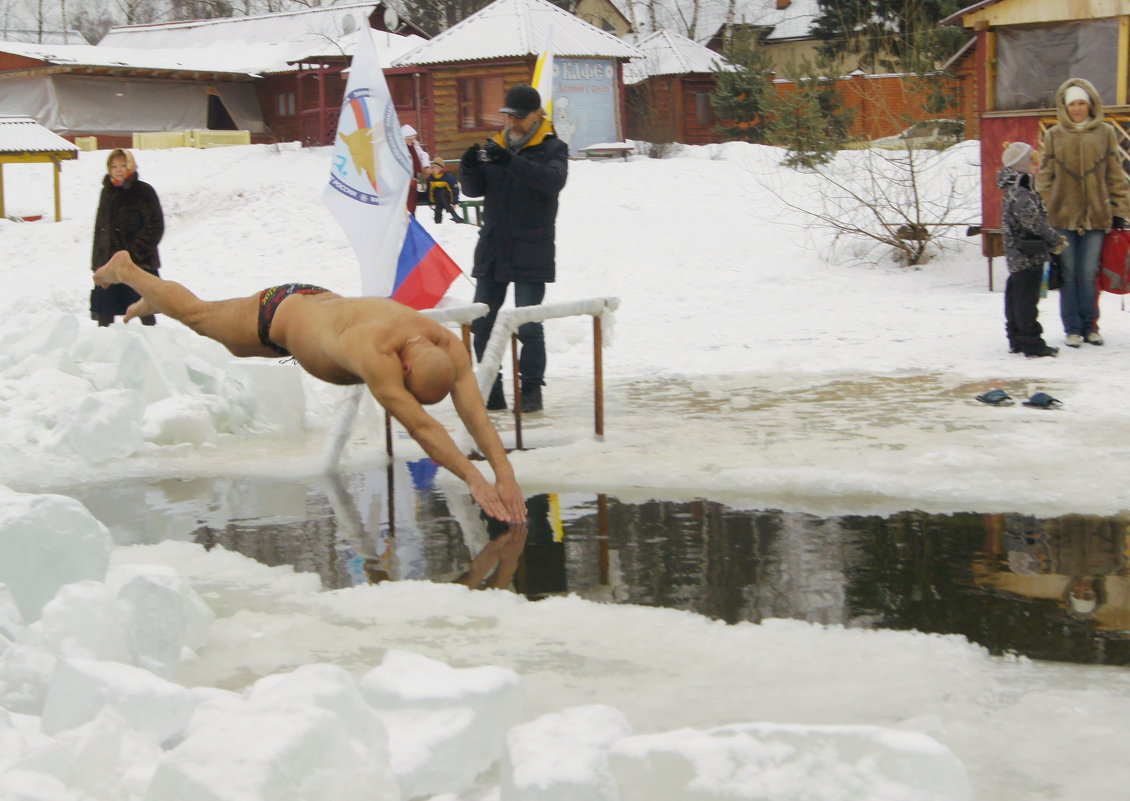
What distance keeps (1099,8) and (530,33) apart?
15.2 m

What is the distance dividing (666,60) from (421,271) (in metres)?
28.0

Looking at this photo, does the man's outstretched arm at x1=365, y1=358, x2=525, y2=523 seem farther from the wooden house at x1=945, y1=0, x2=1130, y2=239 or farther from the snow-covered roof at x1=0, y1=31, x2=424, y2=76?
the snow-covered roof at x1=0, y1=31, x2=424, y2=76

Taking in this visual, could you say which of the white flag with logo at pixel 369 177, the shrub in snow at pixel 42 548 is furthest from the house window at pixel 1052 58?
the shrub in snow at pixel 42 548

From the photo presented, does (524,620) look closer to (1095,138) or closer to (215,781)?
(215,781)

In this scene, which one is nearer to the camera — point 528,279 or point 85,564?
point 85,564

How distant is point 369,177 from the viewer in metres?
8.39

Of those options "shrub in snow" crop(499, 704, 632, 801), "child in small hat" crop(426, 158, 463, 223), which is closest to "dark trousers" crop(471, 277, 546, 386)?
"shrub in snow" crop(499, 704, 632, 801)

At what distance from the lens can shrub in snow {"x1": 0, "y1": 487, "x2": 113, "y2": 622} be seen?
3.89 meters

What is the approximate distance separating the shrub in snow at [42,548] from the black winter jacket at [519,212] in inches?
159

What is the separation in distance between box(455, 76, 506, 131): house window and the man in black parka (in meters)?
20.7

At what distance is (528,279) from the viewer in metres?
7.78

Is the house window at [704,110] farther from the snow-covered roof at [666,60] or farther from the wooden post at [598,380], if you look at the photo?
the wooden post at [598,380]

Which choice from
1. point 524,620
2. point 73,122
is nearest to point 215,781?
point 524,620

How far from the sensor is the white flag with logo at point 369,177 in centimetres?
836
